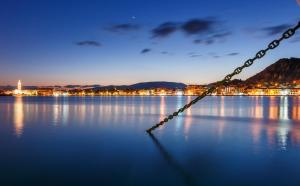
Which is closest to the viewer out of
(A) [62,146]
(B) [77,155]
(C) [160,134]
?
(B) [77,155]

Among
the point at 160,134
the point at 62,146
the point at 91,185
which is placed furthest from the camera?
the point at 160,134

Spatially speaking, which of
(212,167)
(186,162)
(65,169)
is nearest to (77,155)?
(65,169)

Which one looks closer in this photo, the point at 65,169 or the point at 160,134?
the point at 65,169

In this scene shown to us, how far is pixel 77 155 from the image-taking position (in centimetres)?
1499

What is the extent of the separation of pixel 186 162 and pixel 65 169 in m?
4.35

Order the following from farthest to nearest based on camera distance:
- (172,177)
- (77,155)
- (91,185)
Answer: (77,155) < (172,177) < (91,185)

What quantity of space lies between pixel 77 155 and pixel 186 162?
15.1 feet

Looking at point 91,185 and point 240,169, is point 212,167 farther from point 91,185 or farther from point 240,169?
point 91,185

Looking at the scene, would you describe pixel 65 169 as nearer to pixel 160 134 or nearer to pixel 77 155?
pixel 77 155

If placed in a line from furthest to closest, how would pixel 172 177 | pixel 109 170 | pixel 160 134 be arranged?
1. pixel 160 134
2. pixel 109 170
3. pixel 172 177

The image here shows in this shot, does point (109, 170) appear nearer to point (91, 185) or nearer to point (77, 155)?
point (91, 185)

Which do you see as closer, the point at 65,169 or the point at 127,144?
the point at 65,169

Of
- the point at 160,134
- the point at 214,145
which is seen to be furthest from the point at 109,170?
the point at 160,134

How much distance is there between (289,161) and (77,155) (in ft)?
27.3
